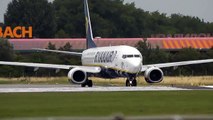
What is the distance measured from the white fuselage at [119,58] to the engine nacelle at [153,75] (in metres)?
1.27

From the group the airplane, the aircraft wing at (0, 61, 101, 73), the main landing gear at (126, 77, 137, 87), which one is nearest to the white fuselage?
the airplane

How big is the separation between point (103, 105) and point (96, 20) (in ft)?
399

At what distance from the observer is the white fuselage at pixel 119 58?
61.2 meters

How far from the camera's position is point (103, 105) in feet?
117

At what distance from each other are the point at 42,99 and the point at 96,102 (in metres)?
3.83

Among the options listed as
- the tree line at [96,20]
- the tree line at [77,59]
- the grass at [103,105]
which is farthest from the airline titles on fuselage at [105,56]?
the tree line at [96,20]

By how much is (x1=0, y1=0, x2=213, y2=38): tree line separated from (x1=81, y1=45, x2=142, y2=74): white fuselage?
3358 inches

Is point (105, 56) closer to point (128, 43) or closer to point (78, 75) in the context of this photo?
point (78, 75)

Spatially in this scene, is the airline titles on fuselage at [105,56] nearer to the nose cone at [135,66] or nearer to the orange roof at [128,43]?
the nose cone at [135,66]

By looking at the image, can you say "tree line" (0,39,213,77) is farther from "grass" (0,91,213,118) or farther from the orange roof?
"grass" (0,91,213,118)

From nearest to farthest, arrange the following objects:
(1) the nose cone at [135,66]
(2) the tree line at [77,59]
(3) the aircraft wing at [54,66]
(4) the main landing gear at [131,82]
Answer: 1. (4) the main landing gear at [131,82]
2. (1) the nose cone at [135,66]
3. (3) the aircraft wing at [54,66]
4. (2) the tree line at [77,59]

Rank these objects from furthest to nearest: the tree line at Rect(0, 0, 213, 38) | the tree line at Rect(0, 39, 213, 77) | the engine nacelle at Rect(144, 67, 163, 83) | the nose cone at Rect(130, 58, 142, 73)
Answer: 1. the tree line at Rect(0, 0, 213, 38)
2. the tree line at Rect(0, 39, 213, 77)
3. the engine nacelle at Rect(144, 67, 163, 83)
4. the nose cone at Rect(130, 58, 142, 73)

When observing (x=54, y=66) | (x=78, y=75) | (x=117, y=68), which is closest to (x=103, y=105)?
(x=78, y=75)

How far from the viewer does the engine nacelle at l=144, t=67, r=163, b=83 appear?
205ft
